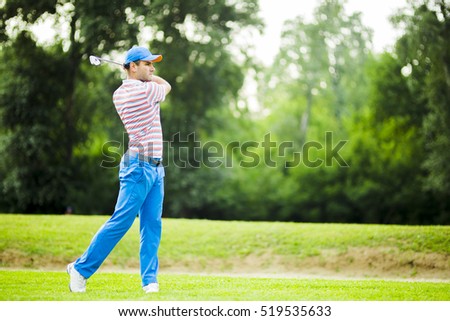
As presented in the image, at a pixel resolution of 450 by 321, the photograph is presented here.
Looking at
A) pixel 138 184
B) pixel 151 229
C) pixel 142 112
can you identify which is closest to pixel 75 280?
pixel 151 229

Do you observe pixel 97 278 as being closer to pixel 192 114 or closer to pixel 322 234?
pixel 322 234

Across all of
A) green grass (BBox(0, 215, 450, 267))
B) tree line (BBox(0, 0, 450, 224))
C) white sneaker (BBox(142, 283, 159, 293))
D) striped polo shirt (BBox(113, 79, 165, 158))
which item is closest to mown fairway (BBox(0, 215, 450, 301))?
green grass (BBox(0, 215, 450, 267))

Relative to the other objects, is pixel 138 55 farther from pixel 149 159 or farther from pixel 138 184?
pixel 138 184

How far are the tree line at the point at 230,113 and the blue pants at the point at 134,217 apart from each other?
1104 cm

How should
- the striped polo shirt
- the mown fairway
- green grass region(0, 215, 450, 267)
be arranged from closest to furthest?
the striped polo shirt → the mown fairway → green grass region(0, 215, 450, 267)

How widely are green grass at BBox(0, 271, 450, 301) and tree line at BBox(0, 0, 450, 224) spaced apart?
10542 mm

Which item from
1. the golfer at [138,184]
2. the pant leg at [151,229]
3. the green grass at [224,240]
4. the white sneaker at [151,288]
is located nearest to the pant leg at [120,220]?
the golfer at [138,184]

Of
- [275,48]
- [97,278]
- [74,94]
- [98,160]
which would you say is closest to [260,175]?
[275,48]

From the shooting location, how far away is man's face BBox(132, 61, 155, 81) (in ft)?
18.2

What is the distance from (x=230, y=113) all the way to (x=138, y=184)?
21.8 metres

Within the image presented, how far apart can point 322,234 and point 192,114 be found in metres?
12.9

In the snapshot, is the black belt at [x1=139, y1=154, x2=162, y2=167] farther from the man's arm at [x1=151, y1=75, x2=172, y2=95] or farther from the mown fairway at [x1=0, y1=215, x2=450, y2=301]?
the mown fairway at [x1=0, y1=215, x2=450, y2=301]

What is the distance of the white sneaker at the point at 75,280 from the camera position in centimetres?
532

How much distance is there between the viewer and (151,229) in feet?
17.8
